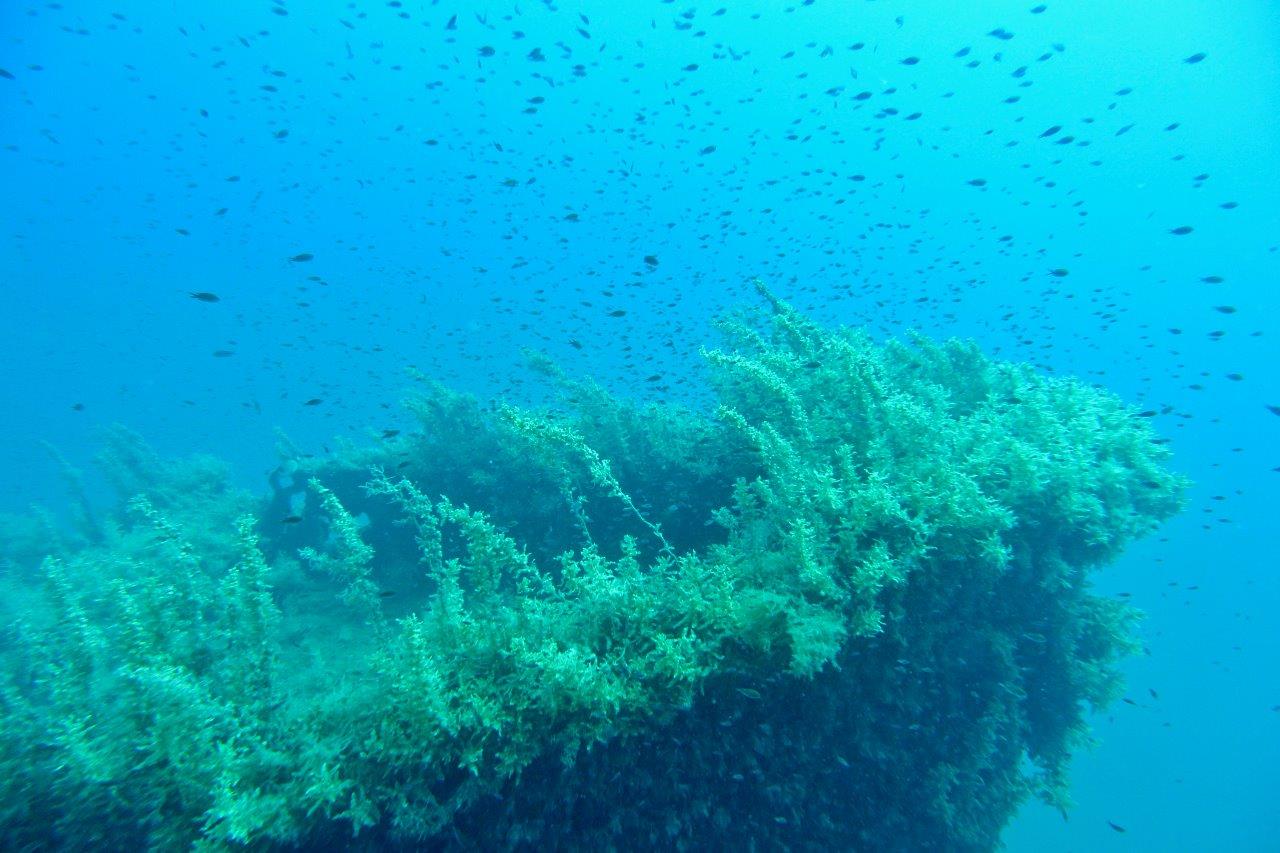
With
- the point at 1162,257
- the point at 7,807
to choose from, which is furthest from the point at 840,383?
the point at 1162,257

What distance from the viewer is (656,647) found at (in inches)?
182

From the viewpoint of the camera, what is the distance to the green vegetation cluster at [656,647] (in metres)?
3.96

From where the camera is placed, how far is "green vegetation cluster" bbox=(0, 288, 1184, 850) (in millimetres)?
3965

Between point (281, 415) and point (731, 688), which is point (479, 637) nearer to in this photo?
point (731, 688)

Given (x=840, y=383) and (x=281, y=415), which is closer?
(x=840, y=383)

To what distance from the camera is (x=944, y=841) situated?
24.2 ft

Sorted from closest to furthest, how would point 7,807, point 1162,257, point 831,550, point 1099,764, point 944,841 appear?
point 7,807 → point 831,550 → point 944,841 → point 1099,764 → point 1162,257

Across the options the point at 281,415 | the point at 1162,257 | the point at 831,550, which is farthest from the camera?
the point at 1162,257

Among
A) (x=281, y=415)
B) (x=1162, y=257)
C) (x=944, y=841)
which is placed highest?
(x=1162, y=257)

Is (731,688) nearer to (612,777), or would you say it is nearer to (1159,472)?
(612,777)

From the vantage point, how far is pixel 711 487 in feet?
30.3

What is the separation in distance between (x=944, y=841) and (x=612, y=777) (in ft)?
18.4

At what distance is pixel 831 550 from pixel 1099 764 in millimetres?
56494

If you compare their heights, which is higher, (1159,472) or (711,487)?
(1159,472)
